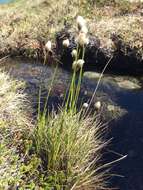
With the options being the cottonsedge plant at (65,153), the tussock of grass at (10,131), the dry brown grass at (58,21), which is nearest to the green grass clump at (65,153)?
the cottonsedge plant at (65,153)

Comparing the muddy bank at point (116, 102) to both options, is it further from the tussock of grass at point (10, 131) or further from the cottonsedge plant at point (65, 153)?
the tussock of grass at point (10, 131)

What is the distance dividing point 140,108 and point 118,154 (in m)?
3.33

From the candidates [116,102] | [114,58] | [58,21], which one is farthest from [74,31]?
[116,102]

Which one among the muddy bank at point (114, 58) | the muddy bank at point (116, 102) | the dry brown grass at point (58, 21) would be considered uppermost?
the dry brown grass at point (58, 21)

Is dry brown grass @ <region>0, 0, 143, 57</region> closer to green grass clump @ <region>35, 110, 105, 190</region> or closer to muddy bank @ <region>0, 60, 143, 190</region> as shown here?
muddy bank @ <region>0, 60, 143, 190</region>

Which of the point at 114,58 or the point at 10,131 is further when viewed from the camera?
the point at 114,58

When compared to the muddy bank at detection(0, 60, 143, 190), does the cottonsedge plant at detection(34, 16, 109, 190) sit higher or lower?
higher

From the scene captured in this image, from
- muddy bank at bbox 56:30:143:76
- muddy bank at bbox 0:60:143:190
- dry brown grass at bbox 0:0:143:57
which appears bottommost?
muddy bank at bbox 0:60:143:190

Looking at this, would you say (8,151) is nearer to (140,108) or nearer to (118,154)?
(118,154)

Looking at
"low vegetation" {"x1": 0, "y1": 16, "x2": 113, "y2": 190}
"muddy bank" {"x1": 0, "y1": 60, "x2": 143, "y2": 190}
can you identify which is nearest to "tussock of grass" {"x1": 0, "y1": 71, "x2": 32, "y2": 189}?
"low vegetation" {"x1": 0, "y1": 16, "x2": 113, "y2": 190}

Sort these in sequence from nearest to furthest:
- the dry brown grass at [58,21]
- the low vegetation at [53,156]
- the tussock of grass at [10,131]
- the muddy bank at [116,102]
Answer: the tussock of grass at [10,131], the low vegetation at [53,156], the muddy bank at [116,102], the dry brown grass at [58,21]

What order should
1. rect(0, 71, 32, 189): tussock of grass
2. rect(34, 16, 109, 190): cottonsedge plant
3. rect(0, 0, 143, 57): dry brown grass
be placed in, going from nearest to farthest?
rect(0, 71, 32, 189): tussock of grass → rect(34, 16, 109, 190): cottonsedge plant → rect(0, 0, 143, 57): dry brown grass

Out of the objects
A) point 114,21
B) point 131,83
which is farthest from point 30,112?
point 114,21

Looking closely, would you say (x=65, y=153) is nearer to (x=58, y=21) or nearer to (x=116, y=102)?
(x=116, y=102)
